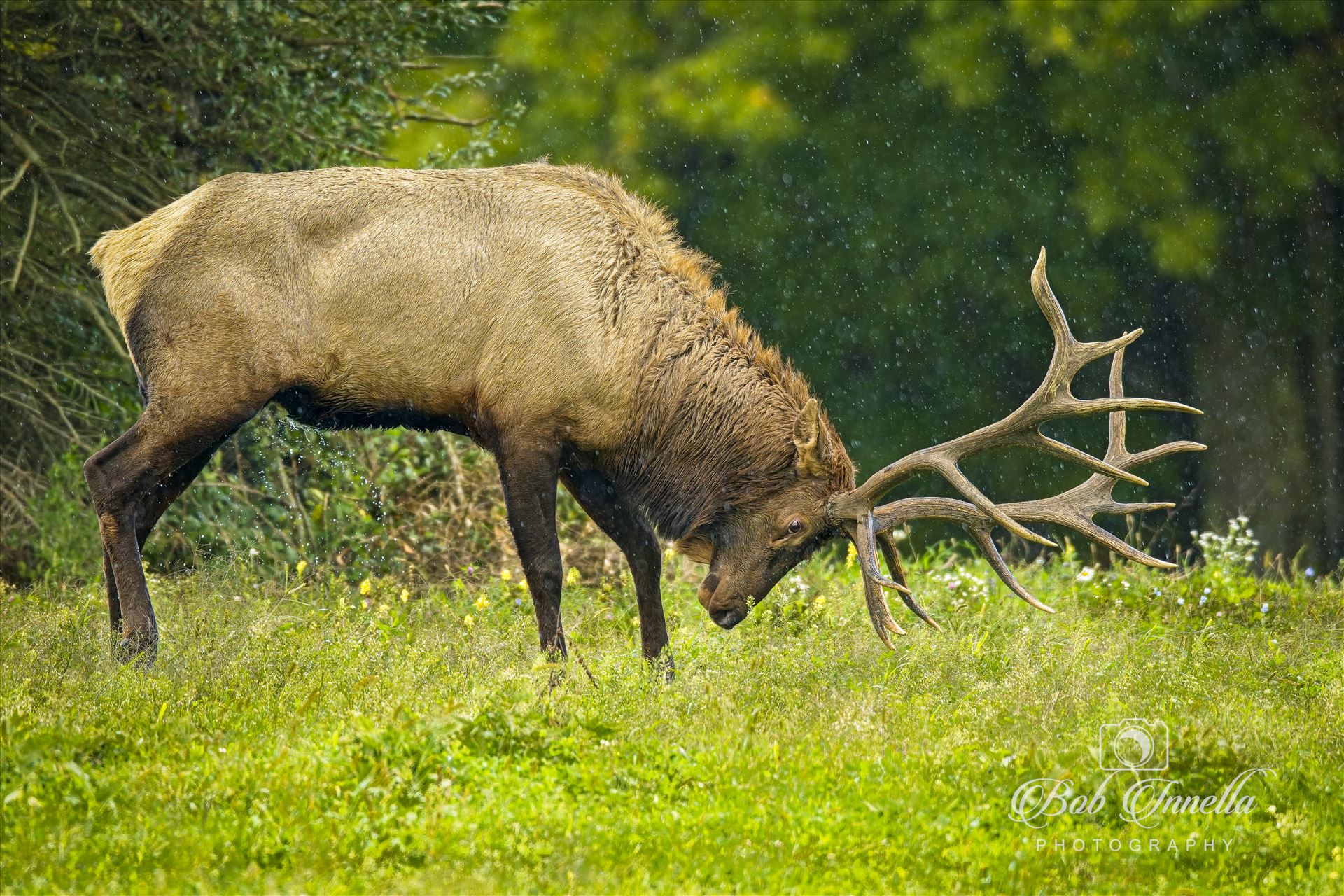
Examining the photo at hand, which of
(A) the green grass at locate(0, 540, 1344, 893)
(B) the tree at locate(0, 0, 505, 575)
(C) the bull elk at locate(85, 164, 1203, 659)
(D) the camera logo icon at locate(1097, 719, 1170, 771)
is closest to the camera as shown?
(A) the green grass at locate(0, 540, 1344, 893)

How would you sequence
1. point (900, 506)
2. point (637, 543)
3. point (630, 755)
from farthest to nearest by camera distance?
point (637, 543)
point (900, 506)
point (630, 755)

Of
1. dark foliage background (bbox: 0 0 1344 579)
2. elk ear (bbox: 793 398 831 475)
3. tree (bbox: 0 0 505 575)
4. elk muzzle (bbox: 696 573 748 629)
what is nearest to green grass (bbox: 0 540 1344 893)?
elk muzzle (bbox: 696 573 748 629)

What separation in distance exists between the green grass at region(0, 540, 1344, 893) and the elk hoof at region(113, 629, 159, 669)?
8cm

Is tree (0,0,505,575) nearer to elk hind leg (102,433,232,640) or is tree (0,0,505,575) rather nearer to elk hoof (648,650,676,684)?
elk hind leg (102,433,232,640)

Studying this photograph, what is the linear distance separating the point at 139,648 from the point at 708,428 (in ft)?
8.35

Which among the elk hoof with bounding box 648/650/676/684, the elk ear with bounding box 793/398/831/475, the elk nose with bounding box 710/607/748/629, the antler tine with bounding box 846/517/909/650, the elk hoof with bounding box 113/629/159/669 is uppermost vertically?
the elk ear with bounding box 793/398/831/475

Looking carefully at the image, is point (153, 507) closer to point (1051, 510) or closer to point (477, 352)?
point (477, 352)

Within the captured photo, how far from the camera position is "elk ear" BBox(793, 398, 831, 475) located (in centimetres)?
658

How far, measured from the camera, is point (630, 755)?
201 inches

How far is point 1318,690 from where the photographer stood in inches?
254

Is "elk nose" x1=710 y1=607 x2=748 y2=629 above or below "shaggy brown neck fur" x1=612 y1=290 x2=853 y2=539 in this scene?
below

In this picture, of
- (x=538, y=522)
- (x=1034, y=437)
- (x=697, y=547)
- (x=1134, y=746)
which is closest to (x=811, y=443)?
(x=697, y=547)

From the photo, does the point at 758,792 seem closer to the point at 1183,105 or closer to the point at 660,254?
the point at 660,254

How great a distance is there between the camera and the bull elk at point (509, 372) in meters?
6.54
